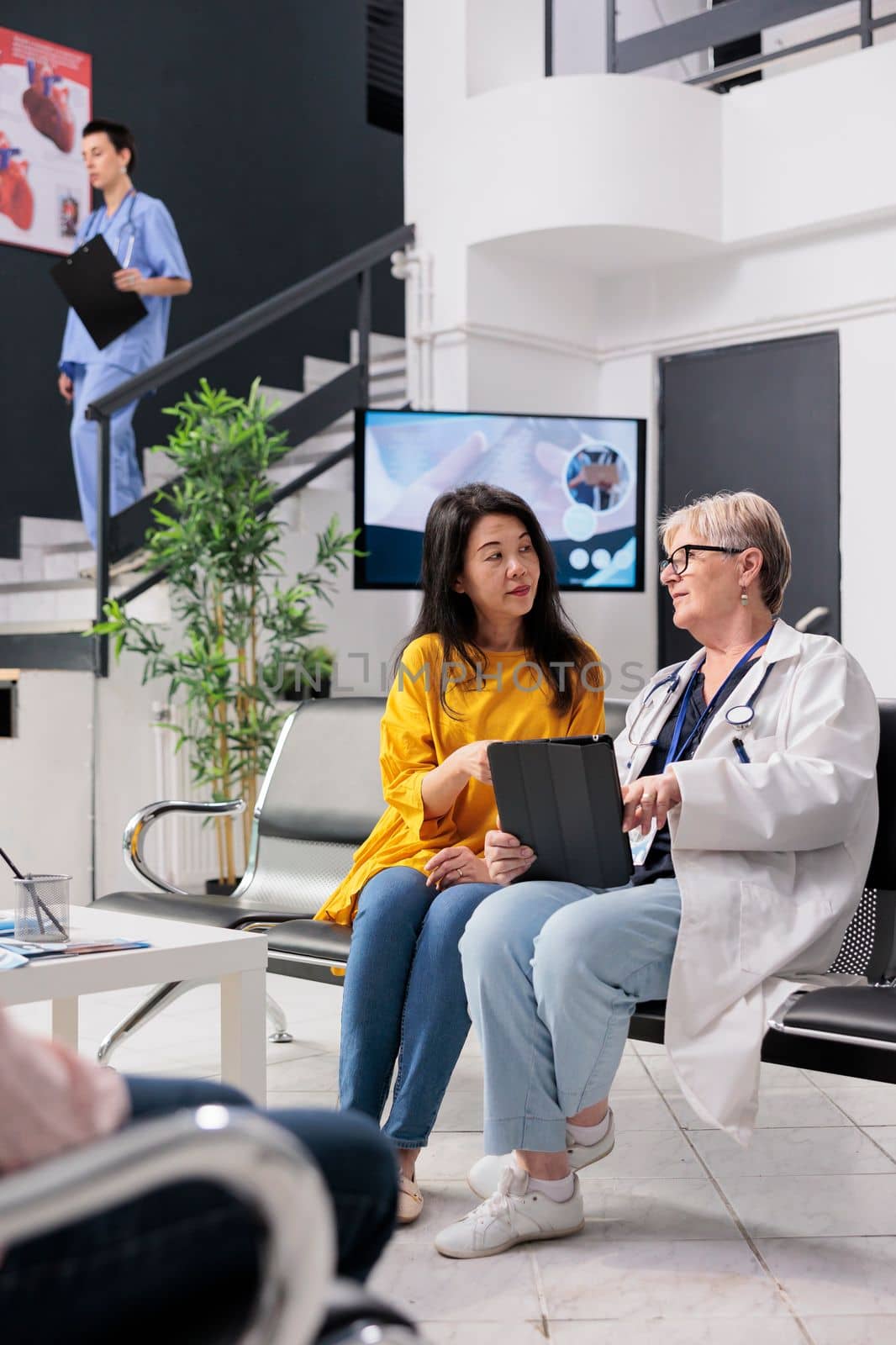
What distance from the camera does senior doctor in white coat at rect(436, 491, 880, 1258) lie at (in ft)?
6.35

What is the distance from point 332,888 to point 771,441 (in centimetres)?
359

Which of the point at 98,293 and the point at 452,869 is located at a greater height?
the point at 98,293

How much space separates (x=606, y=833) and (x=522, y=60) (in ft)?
16.1

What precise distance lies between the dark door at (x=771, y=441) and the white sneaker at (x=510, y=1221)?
4.05m

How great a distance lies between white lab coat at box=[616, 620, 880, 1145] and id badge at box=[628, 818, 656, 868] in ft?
0.61

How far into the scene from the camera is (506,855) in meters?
2.18

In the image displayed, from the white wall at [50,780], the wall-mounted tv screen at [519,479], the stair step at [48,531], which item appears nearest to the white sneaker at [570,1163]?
the white wall at [50,780]

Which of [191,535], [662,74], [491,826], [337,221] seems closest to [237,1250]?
[491,826]

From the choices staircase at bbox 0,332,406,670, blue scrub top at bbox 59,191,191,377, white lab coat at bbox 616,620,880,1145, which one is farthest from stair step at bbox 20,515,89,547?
white lab coat at bbox 616,620,880,1145

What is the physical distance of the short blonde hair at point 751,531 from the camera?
90.4 inches

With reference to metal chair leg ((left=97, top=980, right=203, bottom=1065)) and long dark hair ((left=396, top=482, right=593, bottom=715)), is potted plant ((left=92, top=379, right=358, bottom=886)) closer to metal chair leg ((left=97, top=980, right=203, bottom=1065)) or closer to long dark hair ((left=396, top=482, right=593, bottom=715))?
metal chair leg ((left=97, top=980, right=203, bottom=1065))

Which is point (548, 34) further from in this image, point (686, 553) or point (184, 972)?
point (184, 972)

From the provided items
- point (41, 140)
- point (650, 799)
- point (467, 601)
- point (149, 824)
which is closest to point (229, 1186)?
point (650, 799)

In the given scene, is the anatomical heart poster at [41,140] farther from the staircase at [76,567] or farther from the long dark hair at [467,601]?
the long dark hair at [467,601]
